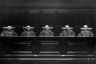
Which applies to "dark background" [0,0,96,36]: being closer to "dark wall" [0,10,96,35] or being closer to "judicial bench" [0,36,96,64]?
"dark wall" [0,10,96,35]

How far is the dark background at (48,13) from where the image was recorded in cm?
500

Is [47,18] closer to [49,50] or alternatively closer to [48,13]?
[48,13]

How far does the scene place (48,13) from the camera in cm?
505

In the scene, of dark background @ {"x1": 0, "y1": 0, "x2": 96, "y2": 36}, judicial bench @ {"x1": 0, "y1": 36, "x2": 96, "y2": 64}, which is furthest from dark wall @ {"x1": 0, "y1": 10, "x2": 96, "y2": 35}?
judicial bench @ {"x1": 0, "y1": 36, "x2": 96, "y2": 64}

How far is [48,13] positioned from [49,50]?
2.12 m

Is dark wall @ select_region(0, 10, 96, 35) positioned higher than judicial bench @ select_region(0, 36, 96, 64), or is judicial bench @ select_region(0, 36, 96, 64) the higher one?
dark wall @ select_region(0, 10, 96, 35)

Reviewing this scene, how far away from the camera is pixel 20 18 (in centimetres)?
504

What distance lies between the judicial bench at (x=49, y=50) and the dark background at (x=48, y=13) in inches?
76.0

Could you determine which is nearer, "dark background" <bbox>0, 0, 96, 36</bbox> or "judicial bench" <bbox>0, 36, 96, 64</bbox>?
"judicial bench" <bbox>0, 36, 96, 64</bbox>

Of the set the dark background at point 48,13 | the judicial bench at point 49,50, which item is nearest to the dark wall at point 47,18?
the dark background at point 48,13

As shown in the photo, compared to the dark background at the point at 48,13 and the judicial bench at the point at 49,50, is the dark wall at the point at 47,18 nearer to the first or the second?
the dark background at the point at 48,13

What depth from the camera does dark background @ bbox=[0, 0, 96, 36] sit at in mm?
5004

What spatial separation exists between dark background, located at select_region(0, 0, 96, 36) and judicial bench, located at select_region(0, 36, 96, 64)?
6.33ft

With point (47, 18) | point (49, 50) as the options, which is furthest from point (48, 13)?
point (49, 50)
